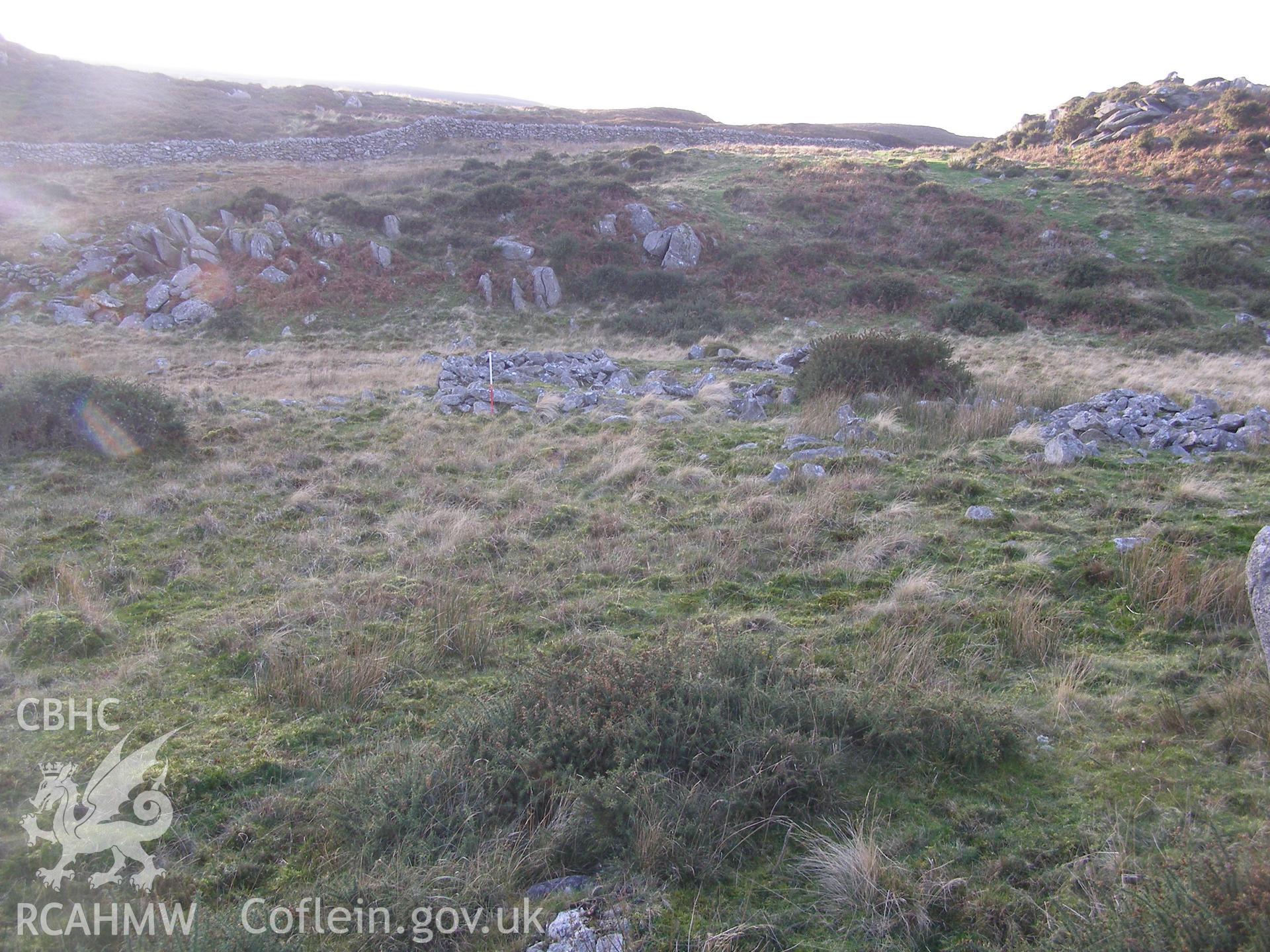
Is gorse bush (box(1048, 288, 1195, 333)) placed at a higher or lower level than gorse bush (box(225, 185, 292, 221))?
lower

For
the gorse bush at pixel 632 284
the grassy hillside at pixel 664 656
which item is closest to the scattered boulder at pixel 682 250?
the gorse bush at pixel 632 284

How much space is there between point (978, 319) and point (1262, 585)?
20774mm

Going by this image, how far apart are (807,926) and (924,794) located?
36.6 inches

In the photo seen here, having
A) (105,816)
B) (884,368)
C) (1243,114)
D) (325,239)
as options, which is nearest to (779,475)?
(884,368)

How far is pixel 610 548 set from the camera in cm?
661

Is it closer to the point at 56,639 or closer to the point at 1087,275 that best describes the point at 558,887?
the point at 56,639

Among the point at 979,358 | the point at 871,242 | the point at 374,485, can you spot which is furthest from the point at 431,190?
the point at 374,485

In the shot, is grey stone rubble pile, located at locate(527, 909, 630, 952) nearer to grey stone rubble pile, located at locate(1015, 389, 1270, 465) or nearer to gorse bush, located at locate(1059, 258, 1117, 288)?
grey stone rubble pile, located at locate(1015, 389, 1270, 465)

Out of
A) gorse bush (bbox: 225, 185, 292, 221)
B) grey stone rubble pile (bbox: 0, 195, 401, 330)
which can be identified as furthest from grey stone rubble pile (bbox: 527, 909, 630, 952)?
gorse bush (bbox: 225, 185, 292, 221)

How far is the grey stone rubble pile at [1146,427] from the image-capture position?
8328mm

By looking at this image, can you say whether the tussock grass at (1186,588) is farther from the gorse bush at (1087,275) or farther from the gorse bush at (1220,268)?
the gorse bush at (1220,268)

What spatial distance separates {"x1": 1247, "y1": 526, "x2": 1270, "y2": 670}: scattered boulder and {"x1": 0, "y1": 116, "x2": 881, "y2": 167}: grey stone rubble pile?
157ft

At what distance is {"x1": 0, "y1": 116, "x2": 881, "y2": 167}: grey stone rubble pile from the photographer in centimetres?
3762

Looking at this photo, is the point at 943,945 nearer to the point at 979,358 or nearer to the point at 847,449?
the point at 847,449
